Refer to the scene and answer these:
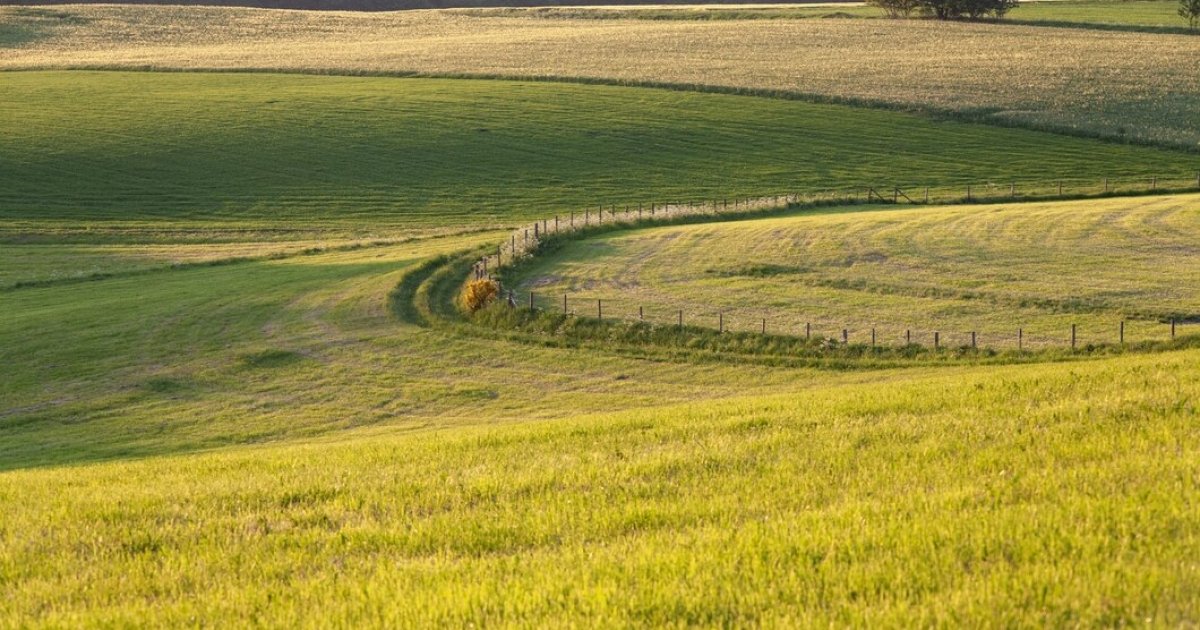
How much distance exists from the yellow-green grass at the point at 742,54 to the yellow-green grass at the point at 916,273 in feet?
82.2

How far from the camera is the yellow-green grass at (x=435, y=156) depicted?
Result: 56.1 m

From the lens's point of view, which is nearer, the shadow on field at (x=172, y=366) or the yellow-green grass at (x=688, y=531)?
the yellow-green grass at (x=688, y=531)

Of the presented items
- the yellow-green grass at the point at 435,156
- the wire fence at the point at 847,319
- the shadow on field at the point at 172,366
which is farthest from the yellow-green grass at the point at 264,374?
Answer: the yellow-green grass at the point at 435,156

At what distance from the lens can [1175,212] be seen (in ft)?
145

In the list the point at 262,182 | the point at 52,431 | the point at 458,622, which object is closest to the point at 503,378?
the point at 52,431

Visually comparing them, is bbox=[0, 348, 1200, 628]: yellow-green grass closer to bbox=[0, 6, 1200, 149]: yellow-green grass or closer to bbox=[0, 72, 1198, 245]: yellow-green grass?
bbox=[0, 72, 1198, 245]: yellow-green grass

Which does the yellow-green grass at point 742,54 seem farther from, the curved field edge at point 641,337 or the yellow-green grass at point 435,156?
the curved field edge at point 641,337

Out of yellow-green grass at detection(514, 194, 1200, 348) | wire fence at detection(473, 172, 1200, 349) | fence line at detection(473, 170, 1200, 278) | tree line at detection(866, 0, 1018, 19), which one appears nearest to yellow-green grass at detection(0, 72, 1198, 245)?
fence line at detection(473, 170, 1200, 278)

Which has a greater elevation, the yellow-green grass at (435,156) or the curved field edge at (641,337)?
the yellow-green grass at (435,156)

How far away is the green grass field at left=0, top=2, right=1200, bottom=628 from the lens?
7137mm

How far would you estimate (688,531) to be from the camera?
8008 millimetres

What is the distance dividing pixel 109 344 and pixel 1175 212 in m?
34.9

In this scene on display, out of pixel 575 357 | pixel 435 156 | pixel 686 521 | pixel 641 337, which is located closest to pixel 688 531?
pixel 686 521

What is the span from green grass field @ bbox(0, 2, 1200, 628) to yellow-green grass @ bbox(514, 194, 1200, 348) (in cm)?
21
